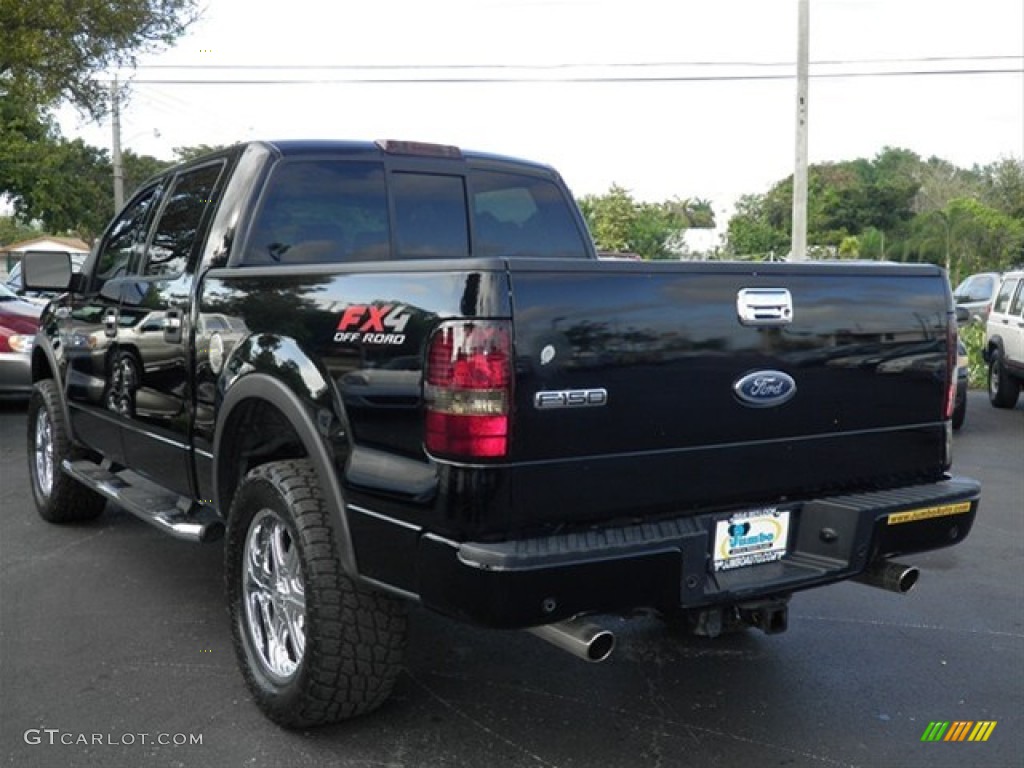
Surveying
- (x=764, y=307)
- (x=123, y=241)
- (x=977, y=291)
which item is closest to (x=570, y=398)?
(x=764, y=307)

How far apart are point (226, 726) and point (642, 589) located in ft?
5.18

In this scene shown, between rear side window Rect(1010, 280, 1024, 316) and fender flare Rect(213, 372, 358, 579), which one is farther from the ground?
rear side window Rect(1010, 280, 1024, 316)

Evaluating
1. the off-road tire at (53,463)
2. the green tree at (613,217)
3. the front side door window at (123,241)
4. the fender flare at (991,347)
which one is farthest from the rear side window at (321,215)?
the green tree at (613,217)

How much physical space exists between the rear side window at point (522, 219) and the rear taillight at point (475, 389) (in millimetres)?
2130

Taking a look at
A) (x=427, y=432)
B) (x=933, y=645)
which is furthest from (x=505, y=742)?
(x=933, y=645)

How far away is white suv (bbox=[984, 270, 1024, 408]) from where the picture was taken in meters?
11.8

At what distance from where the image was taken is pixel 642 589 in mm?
2926

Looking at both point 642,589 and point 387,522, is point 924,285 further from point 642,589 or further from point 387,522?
point 387,522

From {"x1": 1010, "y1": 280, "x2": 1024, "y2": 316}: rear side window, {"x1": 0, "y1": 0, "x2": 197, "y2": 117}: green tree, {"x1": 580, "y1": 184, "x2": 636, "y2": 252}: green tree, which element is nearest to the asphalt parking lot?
{"x1": 1010, "y1": 280, "x2": 1024, "y2": 316}: rear side window

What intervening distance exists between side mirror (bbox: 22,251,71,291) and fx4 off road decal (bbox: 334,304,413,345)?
297 cm

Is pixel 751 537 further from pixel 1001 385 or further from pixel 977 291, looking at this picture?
pixel 977 291

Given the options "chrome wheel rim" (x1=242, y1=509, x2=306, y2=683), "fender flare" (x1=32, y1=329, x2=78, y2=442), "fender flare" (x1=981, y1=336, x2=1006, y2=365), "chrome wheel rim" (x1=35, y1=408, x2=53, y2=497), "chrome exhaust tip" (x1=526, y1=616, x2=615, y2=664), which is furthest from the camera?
"fender flare" (x1=981, y1=336, x2=1006, y2=365)

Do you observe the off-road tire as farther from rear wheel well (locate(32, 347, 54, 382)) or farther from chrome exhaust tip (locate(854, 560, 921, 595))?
chrome exhaust tip (locate(854, 560, 921, 595))

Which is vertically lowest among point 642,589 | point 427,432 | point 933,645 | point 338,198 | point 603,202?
point 933,645
